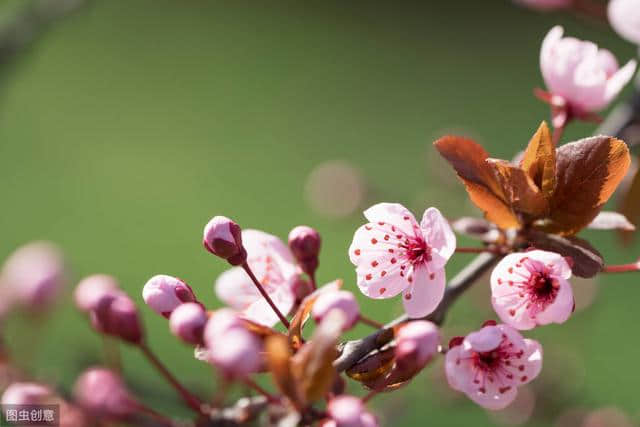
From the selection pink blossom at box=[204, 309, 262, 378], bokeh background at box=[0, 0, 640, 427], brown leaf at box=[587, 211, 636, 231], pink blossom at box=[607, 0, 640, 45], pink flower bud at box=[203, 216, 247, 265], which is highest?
pink blossom at box=[607, 0, 640, 45]

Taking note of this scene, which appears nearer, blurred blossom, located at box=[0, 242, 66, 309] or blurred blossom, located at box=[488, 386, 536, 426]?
blurred blossom, located at box=[0, 242, 66, 309]

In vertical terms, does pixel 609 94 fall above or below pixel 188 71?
above

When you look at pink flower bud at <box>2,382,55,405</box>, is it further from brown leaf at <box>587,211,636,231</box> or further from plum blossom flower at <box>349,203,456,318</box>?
brown leaf at <box>587,211,636,231</box>

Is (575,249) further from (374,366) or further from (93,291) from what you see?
(93,291)

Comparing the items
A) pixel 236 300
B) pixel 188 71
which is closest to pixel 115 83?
pixel 188 71

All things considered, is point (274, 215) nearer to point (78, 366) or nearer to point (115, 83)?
point (115, 83)

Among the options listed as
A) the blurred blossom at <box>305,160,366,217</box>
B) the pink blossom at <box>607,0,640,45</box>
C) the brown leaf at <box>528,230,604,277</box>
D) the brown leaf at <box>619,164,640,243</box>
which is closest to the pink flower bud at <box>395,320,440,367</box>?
the brown leaf at <box>528,230,604,277</box>
